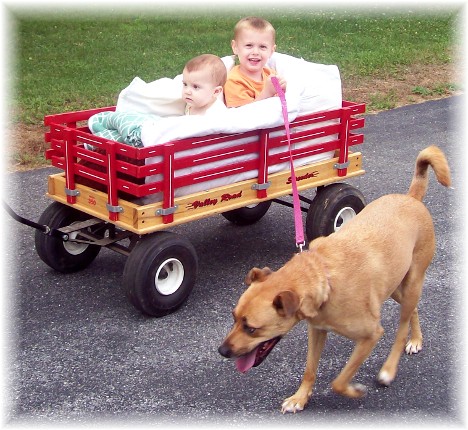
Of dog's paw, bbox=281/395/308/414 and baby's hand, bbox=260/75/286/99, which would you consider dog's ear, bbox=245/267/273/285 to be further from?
baby's hand, bbox=260/75/286/99

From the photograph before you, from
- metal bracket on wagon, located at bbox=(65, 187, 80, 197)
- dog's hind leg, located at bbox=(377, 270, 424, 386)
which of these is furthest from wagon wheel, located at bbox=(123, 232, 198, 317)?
dog's hind leg, located at bbox=(377, 270, 424, 386)

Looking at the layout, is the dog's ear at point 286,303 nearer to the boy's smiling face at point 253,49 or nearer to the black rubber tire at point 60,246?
the black rubber tire at point 60,246

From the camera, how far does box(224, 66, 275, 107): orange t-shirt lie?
543 centimetres

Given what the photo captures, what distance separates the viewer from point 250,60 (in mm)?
5508

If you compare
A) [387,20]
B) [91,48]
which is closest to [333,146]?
[91,48]

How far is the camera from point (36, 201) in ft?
21.4

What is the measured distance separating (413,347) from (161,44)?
8490mm

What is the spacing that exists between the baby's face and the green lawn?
3.71m

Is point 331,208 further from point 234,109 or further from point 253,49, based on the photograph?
point 253,49

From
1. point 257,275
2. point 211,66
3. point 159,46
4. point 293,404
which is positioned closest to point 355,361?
point 293,404

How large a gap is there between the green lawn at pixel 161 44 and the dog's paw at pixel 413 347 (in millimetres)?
5331

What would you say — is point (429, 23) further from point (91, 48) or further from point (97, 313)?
point (97, 313)

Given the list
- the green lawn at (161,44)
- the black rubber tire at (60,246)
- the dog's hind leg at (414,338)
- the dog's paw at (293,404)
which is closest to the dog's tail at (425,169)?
the dog's hind leg at (414,338)

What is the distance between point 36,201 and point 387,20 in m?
9.94
